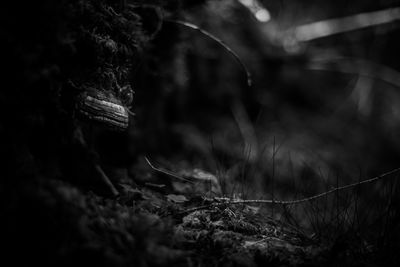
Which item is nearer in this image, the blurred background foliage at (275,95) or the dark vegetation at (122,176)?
the dark vegetation at (122,176)

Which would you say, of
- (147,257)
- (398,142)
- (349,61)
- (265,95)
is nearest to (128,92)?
(147,257)

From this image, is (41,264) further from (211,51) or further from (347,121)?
(347,121)

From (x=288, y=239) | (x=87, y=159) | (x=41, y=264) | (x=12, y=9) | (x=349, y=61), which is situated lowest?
(x=41, y=264)

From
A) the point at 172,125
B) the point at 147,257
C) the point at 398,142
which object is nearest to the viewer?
the point at 147,257

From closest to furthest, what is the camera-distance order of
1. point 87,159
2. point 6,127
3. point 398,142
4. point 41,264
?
point 41,264 < point 6,127 < point 87,159 < point 398,142

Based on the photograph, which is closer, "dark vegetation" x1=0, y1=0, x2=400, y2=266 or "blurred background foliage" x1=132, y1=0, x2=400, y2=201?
"dark vegetation" x1=0, y1=0, x2=400, y2=266

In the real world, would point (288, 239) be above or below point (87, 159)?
below

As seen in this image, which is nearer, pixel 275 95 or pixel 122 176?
pixel 122 176

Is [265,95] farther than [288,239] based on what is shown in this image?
Yes

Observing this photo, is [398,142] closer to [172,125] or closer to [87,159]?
[172,125]

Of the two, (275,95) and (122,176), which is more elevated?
(275,95)

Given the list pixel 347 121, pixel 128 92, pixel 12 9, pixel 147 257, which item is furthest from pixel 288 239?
pixel 347 121
